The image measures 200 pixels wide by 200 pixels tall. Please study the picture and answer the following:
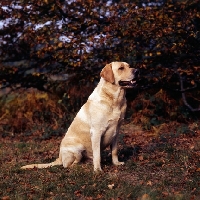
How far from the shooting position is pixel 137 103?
35.2ft

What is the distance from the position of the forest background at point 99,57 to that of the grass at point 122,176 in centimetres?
163

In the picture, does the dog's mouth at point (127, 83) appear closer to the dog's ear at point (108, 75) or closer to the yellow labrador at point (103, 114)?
the yellow labrador at point (103, 114)

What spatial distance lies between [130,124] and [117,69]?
422cm

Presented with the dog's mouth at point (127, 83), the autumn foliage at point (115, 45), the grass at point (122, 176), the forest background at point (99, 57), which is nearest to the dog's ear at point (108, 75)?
the dog's mouth at point (127, 83)

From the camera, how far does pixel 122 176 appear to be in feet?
19.3

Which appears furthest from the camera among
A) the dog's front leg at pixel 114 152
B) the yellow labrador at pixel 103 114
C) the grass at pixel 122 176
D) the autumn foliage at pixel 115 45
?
the autumn foliage at pixel 115 45

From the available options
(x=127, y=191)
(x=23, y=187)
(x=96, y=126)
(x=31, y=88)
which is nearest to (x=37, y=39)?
(x=31, y=88)

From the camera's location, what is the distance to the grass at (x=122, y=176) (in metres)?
5.06

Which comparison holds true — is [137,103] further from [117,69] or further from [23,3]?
[117,69]

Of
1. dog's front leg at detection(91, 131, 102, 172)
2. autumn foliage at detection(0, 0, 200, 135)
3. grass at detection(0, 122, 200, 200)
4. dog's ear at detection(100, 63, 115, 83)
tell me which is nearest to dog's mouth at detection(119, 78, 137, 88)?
dog's ear at detection(100, 63, 115, 83)

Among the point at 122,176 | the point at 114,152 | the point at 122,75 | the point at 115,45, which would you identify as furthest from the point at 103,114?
the point at 115,45

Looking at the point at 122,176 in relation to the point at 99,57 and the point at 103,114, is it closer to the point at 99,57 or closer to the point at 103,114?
Result: the point at 103,114

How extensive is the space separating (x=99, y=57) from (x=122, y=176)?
492cm

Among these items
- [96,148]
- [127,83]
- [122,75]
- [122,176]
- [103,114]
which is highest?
[122,75]
